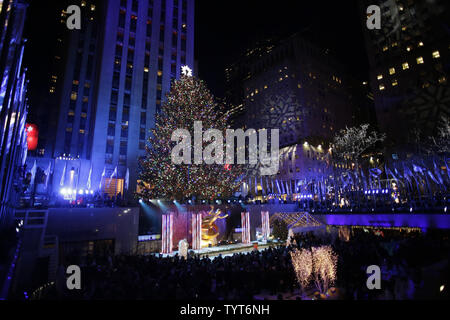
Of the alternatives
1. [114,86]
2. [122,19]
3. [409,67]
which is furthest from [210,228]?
[409,67]

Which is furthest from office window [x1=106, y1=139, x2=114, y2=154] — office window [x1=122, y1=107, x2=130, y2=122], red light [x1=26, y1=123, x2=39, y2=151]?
red light [x1=26, y1=123, x2=39, y2=151]

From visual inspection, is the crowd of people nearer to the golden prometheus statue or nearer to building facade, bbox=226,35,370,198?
the golden prometheus statue

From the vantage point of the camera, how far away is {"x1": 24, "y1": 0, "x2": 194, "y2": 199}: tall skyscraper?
110 feet

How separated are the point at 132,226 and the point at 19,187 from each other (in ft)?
27.2

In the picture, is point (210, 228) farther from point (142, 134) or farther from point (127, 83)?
point (127, 83)

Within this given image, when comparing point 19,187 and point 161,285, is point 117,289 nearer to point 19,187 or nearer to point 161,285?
point 161,285

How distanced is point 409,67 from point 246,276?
58.2m

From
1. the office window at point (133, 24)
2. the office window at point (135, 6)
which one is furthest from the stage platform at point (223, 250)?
the office window at point (135, 6)

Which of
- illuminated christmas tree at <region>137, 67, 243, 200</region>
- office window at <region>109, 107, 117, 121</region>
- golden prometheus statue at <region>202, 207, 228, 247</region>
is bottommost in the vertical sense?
golden prometheus statue at <region>202, 207, 228, 247</region>

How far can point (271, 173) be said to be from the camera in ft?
182

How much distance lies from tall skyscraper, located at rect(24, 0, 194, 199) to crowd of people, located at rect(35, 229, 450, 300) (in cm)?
2134

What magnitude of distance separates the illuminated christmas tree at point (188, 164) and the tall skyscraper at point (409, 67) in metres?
41.6
